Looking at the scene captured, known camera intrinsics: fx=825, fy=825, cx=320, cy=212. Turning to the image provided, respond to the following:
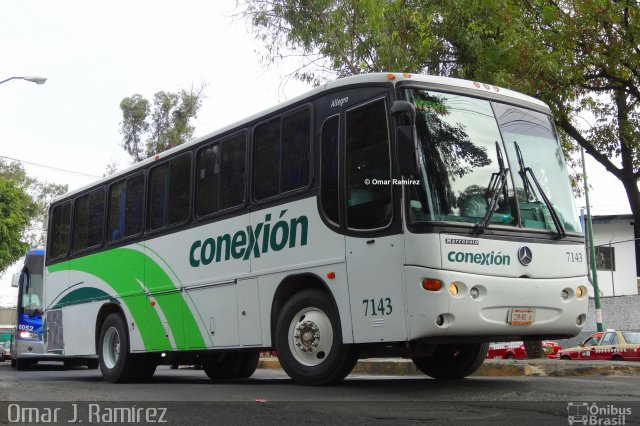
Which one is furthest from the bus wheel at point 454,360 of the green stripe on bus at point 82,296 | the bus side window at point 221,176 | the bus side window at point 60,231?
the bus side window at point 60,231

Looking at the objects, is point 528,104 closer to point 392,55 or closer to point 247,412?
point 247,412

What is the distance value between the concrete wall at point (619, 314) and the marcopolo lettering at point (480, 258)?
32432mm

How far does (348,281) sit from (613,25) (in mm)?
9501

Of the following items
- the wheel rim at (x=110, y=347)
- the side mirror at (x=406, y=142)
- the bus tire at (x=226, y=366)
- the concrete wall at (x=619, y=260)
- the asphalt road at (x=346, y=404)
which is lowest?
the asphalt road at (x=346, y=404)

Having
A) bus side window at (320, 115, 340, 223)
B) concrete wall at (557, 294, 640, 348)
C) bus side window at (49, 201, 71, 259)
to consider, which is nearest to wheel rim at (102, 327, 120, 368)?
bus side window at (49, 201, 71, 259)

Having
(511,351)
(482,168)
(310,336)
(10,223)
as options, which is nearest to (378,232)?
(482,168)

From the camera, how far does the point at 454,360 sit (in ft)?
34.1

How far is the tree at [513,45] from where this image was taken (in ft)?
50.9

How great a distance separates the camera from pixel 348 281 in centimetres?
870

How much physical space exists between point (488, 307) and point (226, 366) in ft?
21.1

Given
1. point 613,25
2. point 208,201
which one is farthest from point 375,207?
point 613,25

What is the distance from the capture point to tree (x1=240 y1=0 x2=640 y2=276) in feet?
50.9

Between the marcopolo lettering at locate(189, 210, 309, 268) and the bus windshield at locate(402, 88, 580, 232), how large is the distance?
1.76m

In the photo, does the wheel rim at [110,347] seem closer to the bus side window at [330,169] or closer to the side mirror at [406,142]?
the bus side window at [330,169]
